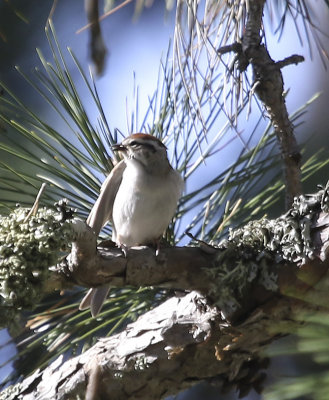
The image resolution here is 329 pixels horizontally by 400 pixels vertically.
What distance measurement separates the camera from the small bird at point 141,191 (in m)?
2.31

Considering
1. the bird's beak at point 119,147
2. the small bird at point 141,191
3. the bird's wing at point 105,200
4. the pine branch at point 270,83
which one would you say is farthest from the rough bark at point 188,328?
the bird's beak at point 119,147

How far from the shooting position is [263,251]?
1.58 metres

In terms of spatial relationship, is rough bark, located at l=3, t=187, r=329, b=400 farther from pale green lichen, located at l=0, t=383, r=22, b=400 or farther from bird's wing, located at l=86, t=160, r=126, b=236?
bird's wing, located at l=86, t=160, r=126, b=236

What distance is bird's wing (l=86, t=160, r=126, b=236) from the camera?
6.53 feet

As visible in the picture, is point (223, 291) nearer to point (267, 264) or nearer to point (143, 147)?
point (267, 264)

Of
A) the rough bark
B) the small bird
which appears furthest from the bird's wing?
Answer: the rough bark

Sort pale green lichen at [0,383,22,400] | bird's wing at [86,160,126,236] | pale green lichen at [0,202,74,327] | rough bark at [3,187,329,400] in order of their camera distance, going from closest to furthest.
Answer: pale green lichen at [0,202,74,327], rough bark at [3,187,329,400], pale green lichen at [0,383,22,400], bird's wing at [86,160,126,236]

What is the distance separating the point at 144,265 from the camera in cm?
157

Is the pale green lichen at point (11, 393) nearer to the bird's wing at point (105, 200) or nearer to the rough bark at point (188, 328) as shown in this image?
the rough bark at point (188, 328)

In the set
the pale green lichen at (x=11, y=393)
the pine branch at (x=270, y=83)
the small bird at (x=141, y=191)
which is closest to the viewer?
the pine branch at (x=270, y=83)

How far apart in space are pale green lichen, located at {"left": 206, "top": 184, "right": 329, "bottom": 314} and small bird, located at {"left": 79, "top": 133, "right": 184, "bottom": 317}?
0.66 meters

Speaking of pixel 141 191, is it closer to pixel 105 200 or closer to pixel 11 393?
pixel 105 200

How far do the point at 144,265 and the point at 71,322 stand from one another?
0.65m

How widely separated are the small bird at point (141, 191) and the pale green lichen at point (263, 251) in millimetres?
658
